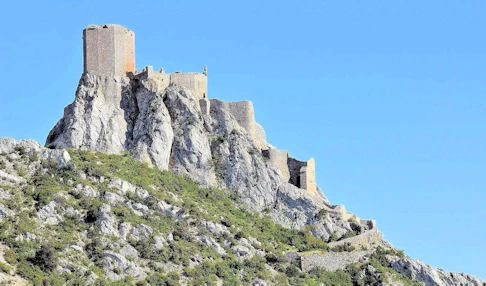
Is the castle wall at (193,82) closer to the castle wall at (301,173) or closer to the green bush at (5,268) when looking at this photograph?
the castle wall at (301,173)

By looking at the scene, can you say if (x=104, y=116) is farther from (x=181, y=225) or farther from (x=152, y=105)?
(x=181, y=225)

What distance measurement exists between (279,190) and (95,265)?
25096 millimetres

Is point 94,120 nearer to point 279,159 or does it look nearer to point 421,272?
point 279,159

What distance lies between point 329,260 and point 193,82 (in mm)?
21611

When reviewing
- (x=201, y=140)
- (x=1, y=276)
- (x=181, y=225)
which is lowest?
(x=1, y=276)

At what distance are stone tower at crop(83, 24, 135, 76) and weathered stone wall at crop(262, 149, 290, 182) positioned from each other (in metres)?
15.5

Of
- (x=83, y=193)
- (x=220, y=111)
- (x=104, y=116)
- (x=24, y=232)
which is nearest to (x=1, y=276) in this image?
(x=24, y=232)

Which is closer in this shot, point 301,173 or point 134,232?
point 134,232

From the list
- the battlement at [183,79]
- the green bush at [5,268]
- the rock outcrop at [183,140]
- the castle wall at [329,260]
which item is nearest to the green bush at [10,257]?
the green bush at [5,268]

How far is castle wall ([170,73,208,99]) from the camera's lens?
136625 millimetres

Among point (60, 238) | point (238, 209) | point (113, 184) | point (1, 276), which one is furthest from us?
point (238, 209)

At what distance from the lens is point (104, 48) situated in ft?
440

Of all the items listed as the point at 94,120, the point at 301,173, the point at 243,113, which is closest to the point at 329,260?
the point at 301,173

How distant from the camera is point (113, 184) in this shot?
12344cm
